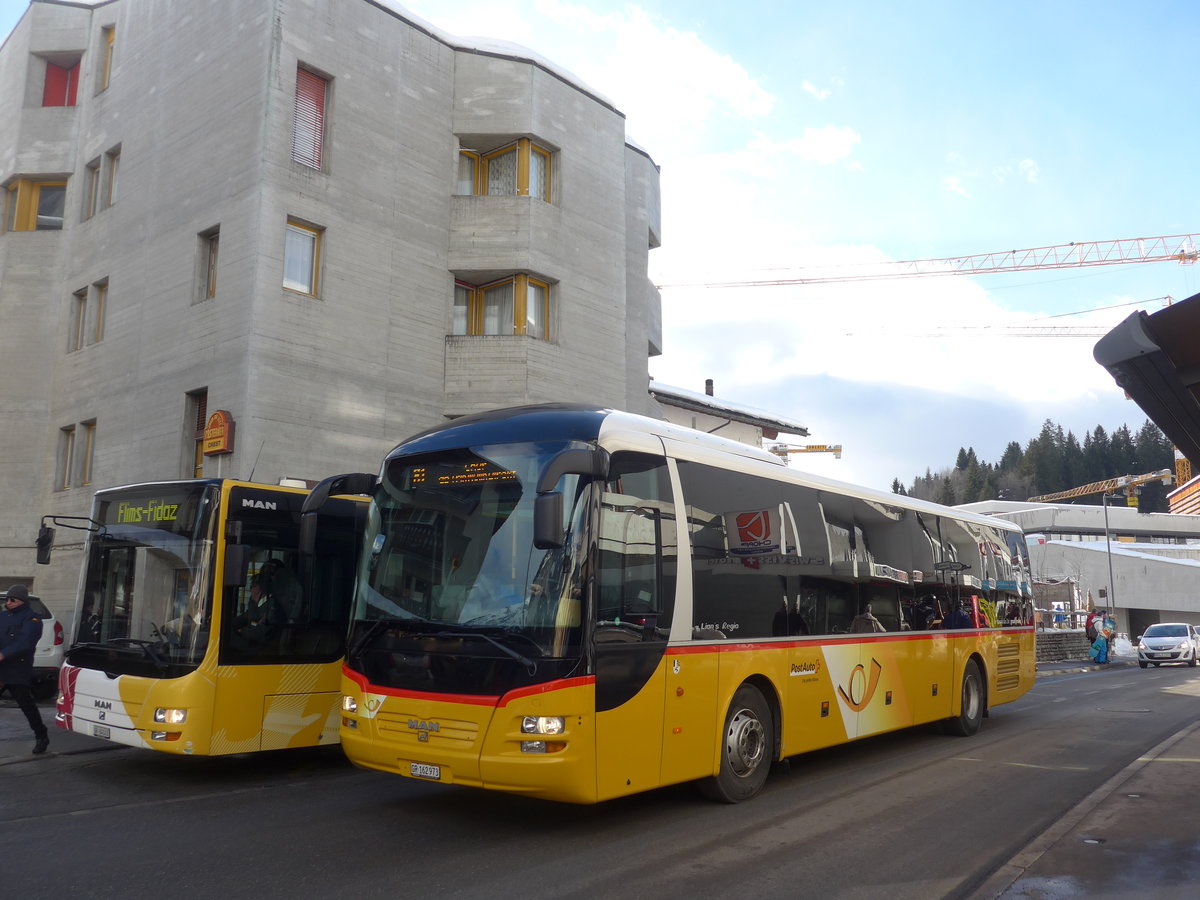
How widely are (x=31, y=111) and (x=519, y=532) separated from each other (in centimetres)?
2542

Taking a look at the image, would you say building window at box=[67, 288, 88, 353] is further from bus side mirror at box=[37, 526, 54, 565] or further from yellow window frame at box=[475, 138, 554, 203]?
bus side mirror at box=[37, 526, 54, 565]

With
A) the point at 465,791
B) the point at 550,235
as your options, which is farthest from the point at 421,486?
the point at 550,235

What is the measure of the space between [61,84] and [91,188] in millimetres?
3958

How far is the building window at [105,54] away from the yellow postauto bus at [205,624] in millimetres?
18975

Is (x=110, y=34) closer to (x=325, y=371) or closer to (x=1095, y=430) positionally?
(x=325, y=371)

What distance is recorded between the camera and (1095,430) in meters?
149

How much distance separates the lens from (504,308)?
73.4ft

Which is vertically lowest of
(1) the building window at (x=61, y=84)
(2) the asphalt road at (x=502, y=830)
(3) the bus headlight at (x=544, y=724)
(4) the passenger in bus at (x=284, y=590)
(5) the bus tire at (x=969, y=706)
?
(2) the asphalt road at (x=502, y=830)

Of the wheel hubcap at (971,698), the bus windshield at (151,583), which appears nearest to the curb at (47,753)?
the bus windshield at (151,583)

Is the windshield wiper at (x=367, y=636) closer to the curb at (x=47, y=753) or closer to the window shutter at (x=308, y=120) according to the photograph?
the curb at (x=47, y=753)

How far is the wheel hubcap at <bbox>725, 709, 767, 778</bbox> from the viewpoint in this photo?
8.37 m

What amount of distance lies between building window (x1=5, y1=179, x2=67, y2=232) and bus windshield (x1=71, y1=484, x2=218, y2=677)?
19288 mm

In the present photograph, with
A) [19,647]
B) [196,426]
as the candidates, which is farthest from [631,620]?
[196,426]

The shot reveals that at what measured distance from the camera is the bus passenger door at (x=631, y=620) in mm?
7020
